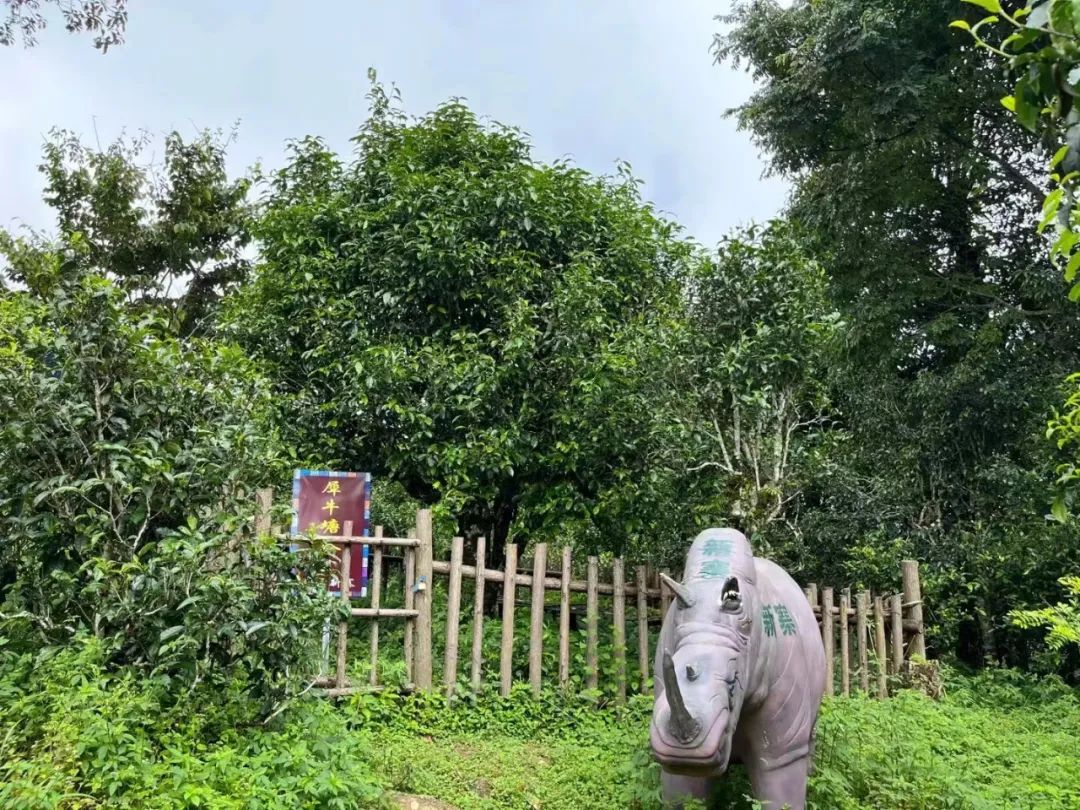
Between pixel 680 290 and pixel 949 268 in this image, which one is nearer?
pixel 680 290

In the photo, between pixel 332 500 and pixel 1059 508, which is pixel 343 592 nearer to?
pixel 332 500

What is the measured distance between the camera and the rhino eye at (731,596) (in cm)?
438

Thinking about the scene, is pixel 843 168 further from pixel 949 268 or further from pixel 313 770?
pixel 313 770

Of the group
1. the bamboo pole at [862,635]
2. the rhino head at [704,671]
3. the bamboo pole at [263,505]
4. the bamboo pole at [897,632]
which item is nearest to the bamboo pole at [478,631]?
the bamboo pole at [263,505]

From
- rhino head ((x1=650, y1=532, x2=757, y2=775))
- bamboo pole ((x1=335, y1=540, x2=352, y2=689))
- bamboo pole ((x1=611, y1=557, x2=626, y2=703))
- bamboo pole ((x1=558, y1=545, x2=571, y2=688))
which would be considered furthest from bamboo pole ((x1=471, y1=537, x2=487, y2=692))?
rhino head ((x1=650, y1=532, x2=757, y2=775))

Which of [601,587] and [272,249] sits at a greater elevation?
[272,249]

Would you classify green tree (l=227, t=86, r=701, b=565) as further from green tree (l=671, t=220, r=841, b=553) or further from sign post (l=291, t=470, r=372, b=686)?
sign post (l=291, t=470, r=372, b=686)

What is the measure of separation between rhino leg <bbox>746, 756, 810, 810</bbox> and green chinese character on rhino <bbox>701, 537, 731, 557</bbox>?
3.75 ft

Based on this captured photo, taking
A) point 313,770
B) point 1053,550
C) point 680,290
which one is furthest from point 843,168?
point 313,770

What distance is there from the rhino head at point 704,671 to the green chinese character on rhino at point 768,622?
7.1 inches

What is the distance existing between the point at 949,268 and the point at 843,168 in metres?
2.13

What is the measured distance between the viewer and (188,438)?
5246 mm

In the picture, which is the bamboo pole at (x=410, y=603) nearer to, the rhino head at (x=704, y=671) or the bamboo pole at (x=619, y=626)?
the bamboo pole at (x=619, y=626)

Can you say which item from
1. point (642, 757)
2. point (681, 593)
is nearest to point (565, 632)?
point (642, 757)
